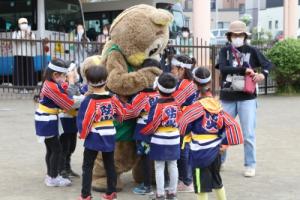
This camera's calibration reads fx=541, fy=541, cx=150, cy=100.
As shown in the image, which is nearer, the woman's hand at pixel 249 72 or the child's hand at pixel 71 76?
the child's hand at pixel 71 76

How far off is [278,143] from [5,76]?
334 inches

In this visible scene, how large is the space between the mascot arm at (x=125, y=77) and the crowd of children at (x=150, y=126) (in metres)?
0.09

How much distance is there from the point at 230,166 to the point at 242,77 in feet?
4.40

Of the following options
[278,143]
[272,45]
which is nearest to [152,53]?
[278,143]

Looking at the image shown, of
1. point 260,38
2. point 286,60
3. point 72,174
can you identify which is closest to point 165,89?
point 72,174

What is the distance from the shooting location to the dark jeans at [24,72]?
14.0 metres

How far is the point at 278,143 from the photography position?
342 inches

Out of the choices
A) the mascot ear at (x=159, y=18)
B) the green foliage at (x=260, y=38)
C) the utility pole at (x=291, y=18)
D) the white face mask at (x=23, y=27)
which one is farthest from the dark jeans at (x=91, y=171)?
the utility pole at (x=291, y=18)

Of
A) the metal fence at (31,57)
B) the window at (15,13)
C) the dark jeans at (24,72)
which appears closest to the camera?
the metal fence at (31,57)

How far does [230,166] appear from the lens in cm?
717

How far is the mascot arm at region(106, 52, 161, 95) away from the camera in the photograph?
568cm

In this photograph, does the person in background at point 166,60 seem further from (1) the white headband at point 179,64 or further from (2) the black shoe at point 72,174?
(2) the black shoe at point 72,174

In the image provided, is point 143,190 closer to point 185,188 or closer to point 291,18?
point 185,188

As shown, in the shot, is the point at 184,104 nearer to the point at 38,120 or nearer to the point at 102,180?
the point at 102,180
